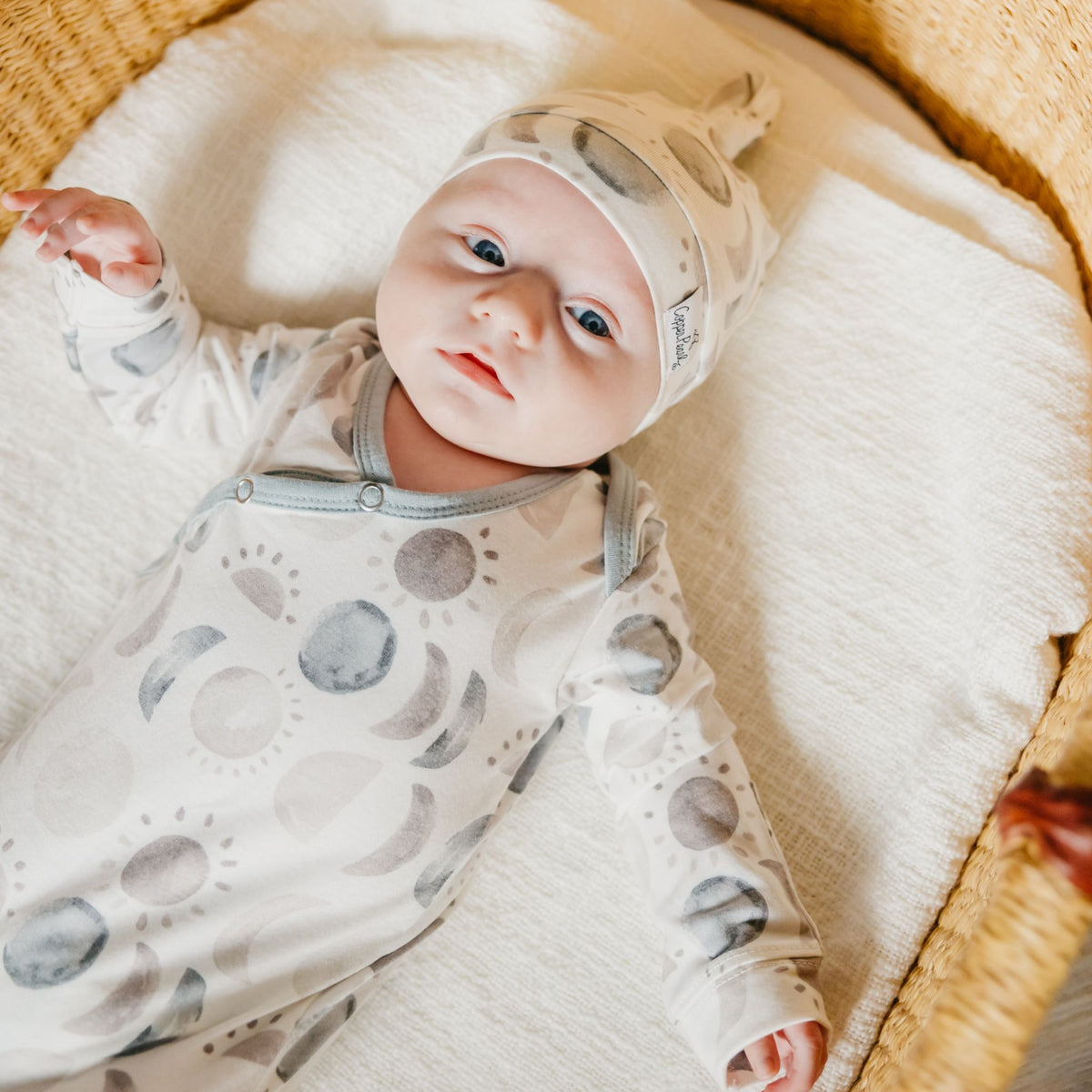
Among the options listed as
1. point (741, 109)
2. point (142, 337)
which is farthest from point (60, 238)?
point (741, 109)

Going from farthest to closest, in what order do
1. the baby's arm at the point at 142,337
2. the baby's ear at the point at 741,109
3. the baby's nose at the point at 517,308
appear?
the baby's ear at the point at 741,109, the baby's arm at the point at 142,337, the baby's nose at the point at 517,308

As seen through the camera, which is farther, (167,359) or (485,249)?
(167,359)

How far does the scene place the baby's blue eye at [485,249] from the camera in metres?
0.93

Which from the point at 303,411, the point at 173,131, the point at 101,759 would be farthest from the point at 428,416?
the point at 173,131

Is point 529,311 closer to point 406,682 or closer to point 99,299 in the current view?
point 406,682

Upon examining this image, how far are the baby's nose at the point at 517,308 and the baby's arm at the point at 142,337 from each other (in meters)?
0.32

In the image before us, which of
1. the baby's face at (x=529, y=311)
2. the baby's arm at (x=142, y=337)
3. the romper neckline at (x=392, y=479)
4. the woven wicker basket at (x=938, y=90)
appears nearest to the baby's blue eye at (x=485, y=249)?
the baby's face at (x=529, y=311)

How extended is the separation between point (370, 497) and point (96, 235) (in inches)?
14.7

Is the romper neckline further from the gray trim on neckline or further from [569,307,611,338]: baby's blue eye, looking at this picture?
[569,307,611,338]: baby's blue eye

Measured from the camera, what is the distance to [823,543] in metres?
1.15

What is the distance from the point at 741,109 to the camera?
3.84 feet

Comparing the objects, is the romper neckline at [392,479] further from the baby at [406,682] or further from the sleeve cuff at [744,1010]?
A: the sleeve cuff at [744,1010]

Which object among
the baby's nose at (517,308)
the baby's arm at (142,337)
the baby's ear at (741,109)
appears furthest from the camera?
the baby's ear at (741,109)

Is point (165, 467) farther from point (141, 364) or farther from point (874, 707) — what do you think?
point (874, 707)
